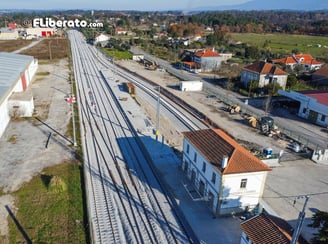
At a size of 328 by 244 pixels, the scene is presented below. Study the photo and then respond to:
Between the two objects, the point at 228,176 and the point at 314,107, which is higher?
the point at 314,107

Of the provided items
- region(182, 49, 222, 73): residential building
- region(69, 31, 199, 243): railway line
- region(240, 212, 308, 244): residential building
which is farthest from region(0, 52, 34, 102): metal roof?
region(182, 49, 222, 73): residential building

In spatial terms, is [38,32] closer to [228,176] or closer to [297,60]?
[297,60]

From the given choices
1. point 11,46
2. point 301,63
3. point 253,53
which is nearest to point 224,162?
point 301,63

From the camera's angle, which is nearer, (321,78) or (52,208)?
(52,208)

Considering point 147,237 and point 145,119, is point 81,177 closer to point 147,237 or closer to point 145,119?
point 147,237

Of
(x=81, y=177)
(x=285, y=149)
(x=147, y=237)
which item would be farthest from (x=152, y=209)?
(x=285, y=149)

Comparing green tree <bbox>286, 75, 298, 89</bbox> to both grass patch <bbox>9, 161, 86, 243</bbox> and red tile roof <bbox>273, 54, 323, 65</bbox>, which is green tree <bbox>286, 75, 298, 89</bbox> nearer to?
red tile roof <bbox>273, 54, 323, 65</bbox>

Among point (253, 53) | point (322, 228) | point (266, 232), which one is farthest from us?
point (253, 53)
